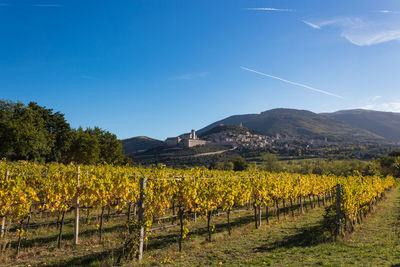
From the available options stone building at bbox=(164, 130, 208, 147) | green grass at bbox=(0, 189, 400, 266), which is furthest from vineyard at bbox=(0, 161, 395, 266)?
stone building at bbox=(164, 130, 208, 147)

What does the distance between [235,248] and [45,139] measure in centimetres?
2580

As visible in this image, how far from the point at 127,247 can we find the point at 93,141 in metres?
29.8

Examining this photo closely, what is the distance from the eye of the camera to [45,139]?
26.1 meters

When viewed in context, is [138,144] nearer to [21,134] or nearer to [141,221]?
[21,134]

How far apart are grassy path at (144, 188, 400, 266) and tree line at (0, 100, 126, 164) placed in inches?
798

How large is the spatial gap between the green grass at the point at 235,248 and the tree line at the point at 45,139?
18352mm

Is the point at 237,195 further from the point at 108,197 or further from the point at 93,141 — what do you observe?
the point at 93,141

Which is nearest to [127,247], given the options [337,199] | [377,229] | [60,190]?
[60,190]

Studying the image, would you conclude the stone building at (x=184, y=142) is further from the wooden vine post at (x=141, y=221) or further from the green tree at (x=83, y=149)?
the wooden vine post at (x=141, y=221)

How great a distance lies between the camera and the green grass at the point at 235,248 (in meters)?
5.85

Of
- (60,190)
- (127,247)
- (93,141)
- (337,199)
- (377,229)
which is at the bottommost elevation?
(377,229)

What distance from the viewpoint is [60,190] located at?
24.3 ft

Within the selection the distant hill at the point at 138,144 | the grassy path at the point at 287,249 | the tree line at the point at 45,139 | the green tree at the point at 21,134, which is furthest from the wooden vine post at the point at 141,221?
the distant hill at the point at 138,144

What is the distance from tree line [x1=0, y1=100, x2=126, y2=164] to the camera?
76.2 ft
